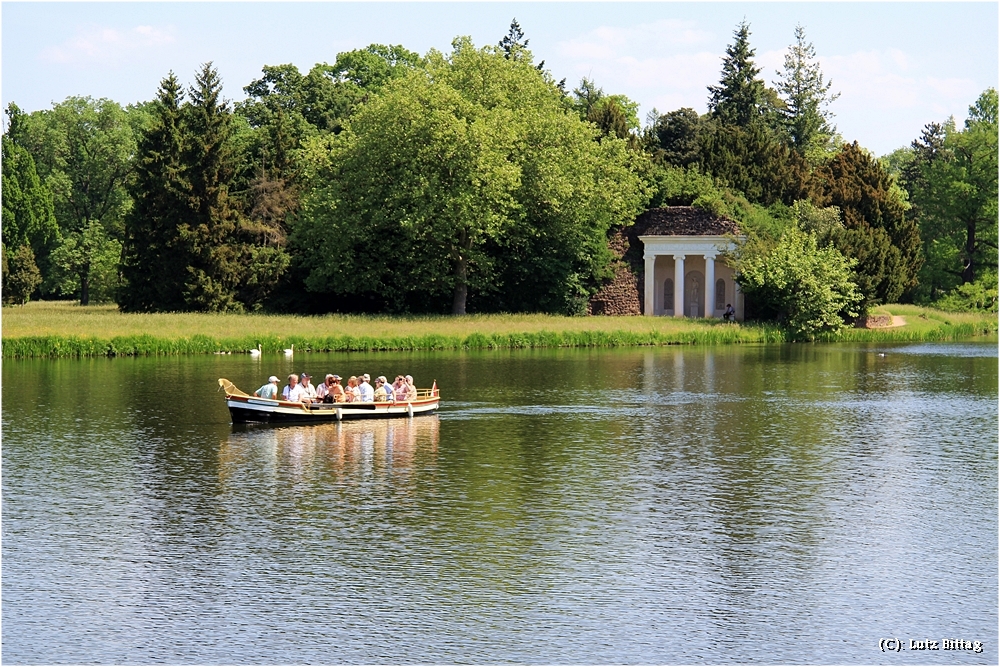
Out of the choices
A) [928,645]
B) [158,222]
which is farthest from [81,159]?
[928,645]

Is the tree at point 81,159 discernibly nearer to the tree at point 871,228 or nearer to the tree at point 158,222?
the tree at point 158,222

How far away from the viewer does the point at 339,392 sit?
1467 inches

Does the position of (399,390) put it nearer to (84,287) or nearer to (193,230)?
(193,230)

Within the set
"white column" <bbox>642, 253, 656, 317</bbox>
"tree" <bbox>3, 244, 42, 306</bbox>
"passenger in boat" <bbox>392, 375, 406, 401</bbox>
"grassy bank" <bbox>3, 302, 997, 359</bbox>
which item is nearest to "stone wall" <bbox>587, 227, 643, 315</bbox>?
"white column" <bbox>642, 253, 656, 317</bbox>

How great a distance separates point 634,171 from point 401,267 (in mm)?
20012

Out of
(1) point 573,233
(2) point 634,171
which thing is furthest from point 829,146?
(1) point 573,233

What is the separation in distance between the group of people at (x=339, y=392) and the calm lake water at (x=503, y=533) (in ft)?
3.76

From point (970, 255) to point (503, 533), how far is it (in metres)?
88.5

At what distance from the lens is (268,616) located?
16.8 m

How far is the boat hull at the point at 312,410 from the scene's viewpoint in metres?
35.2

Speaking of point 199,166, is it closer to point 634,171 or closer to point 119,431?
point 634,171

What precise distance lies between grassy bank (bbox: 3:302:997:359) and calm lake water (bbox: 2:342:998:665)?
1967cm

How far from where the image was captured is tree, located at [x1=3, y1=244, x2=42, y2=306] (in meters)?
100

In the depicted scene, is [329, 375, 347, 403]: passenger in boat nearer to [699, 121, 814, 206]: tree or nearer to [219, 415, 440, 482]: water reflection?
[219, 415, 440, 482]: water reflection
